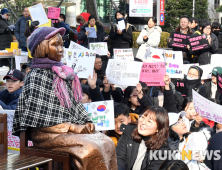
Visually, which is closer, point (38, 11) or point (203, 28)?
point (38, 11)

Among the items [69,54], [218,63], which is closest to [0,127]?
[69,54]

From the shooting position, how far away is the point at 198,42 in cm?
952

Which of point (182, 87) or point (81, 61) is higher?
point (81, 61)

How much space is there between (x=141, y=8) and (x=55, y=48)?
9819 mm

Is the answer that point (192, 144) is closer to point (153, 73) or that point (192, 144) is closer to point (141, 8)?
point (153, 73)

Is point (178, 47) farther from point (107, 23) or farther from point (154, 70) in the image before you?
point (107, 23)

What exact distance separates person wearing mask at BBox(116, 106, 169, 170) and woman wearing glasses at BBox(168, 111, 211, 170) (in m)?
0.29

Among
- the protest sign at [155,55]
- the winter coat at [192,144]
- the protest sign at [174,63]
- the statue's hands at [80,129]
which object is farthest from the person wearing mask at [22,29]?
the statue's hands at [80,129]

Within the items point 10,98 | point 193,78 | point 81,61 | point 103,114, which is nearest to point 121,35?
point 193,78

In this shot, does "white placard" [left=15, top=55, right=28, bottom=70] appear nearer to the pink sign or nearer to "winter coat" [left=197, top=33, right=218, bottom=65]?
the pink sign

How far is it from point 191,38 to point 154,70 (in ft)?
11.2

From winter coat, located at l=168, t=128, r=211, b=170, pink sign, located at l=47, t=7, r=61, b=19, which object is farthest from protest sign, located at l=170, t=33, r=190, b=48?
winter coat, located at l=168, t=128, r=211, b=170

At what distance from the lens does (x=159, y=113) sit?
3734 mm

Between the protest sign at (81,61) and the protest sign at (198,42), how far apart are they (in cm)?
381
